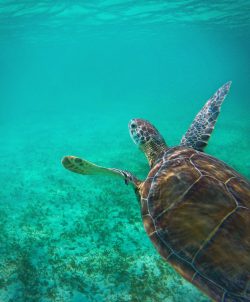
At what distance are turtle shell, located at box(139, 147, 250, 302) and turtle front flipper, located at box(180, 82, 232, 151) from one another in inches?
46.4

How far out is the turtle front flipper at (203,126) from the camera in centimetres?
497

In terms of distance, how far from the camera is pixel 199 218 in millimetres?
2965

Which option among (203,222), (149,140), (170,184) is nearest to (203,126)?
(149,140)

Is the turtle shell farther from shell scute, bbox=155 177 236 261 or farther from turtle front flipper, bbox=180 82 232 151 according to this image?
turtle front flipper, bbox=180 82 232 151

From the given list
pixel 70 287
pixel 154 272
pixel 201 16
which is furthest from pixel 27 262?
pixel 201 16

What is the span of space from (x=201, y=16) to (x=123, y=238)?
24531mm

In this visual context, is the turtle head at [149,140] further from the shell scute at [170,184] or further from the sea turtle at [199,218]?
the shell scute at [170,184]

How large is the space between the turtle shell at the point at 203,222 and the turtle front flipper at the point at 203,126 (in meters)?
1.18

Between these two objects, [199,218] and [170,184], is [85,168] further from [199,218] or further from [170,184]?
[199,218]

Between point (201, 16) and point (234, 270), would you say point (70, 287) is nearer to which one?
point (234, 270)

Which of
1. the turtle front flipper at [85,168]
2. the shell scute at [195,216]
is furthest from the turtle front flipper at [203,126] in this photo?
the shell scute at [195,216]

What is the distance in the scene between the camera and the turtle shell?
2.55 metres

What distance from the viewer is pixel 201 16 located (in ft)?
81.5

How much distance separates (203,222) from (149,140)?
1.94 meters
